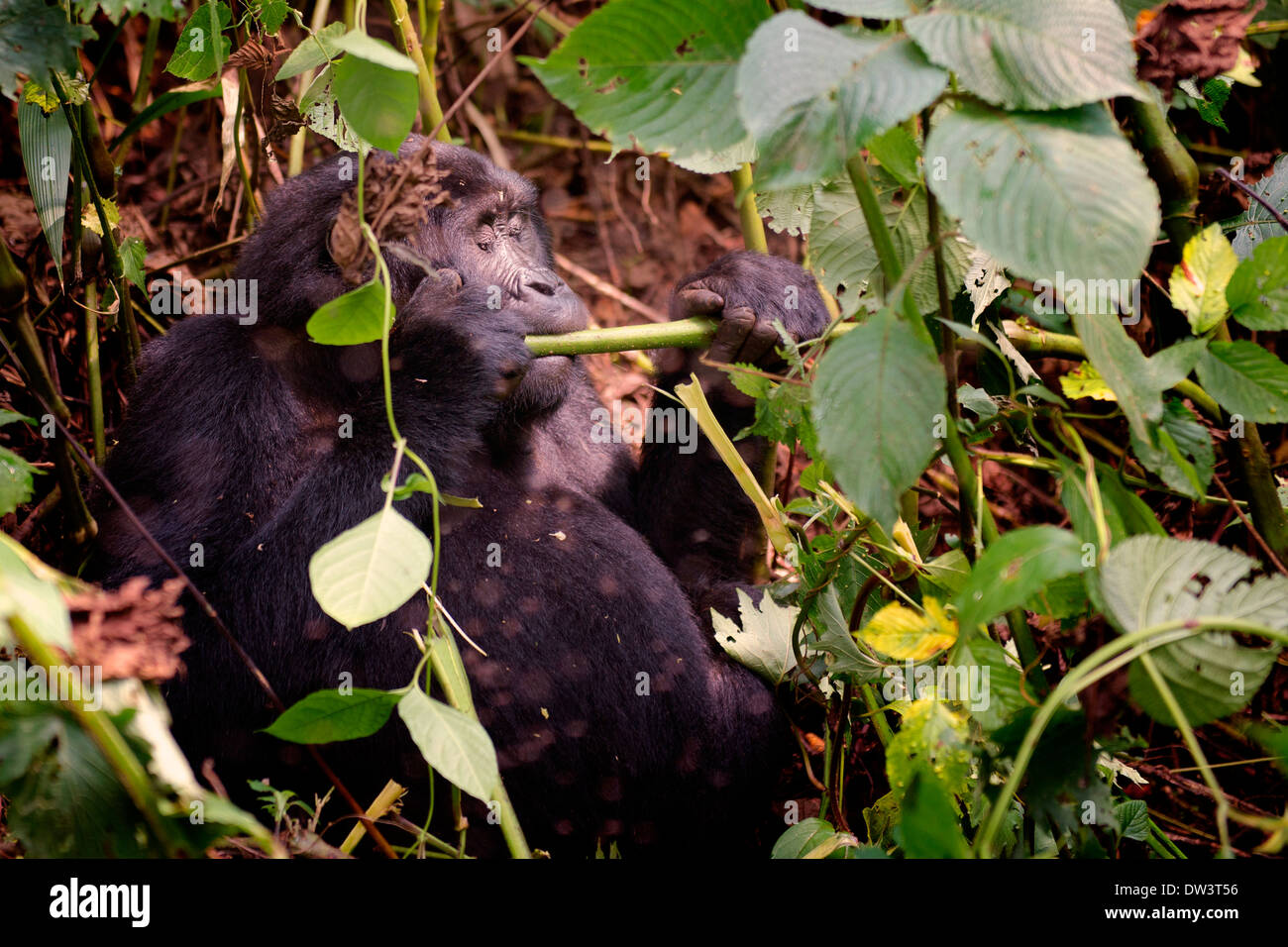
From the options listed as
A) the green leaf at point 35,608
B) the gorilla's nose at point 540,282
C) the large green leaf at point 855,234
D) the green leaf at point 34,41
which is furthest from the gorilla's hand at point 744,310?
the green leaf at point 35,608

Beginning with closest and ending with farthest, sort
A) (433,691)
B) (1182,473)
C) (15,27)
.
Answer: (1182,473) → (15,27) → (433,691)

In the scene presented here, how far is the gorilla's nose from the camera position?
8.36 ft

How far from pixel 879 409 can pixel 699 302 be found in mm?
1163

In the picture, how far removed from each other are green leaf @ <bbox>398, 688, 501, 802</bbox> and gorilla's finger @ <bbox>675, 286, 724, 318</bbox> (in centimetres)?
127

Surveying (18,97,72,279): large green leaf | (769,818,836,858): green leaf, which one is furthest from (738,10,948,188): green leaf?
(18,97,72,279): large green leaf

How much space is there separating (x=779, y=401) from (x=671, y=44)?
2.27 ft

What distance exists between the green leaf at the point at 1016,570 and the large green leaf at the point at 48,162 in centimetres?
219

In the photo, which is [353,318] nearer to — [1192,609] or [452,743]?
[452,743]

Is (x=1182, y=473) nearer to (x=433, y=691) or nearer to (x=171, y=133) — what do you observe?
(x=433, y=691)

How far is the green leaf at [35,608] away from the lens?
1.07 metres

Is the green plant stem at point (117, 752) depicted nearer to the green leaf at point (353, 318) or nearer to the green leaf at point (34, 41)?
the green leaf at point (353, 318)
